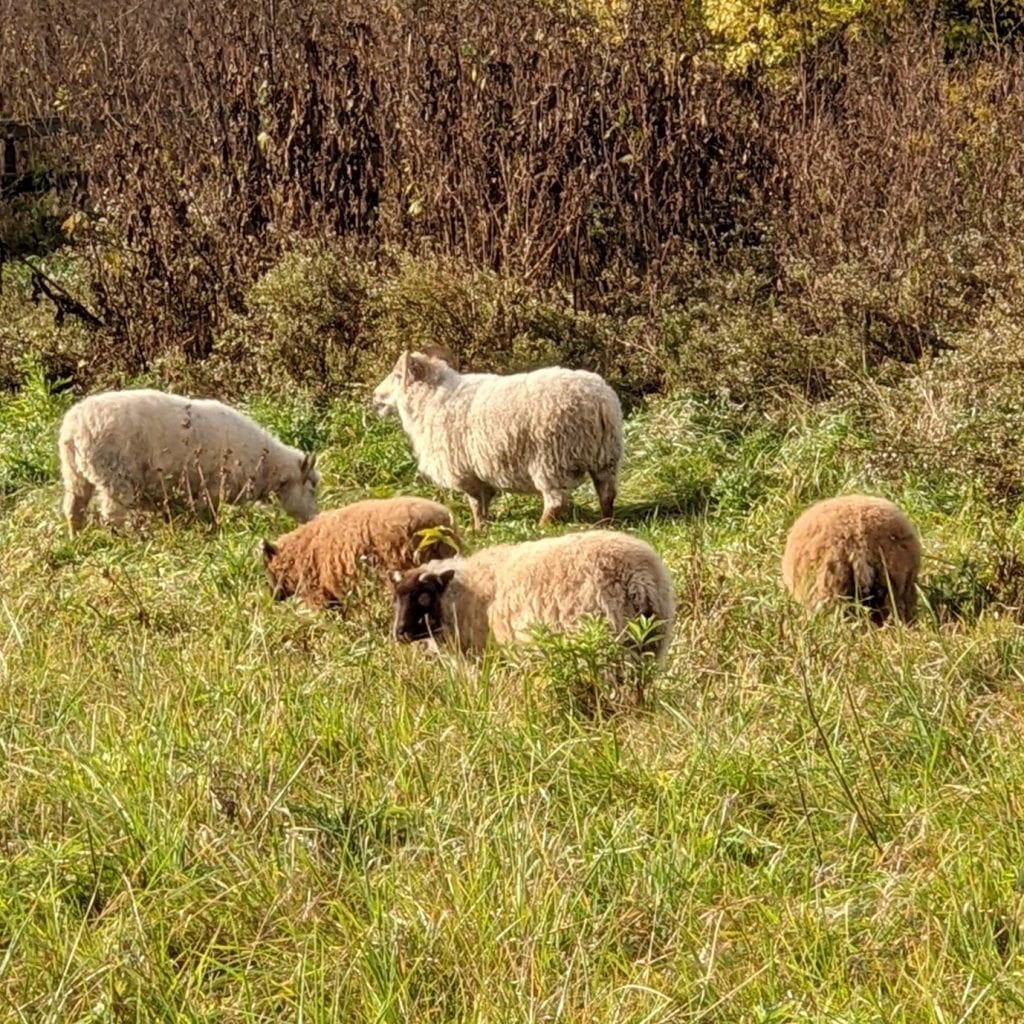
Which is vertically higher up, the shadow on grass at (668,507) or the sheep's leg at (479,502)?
the shadow on grass at (668,507)

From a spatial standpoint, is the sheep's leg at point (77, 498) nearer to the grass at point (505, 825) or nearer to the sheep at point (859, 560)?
the grass at point (505, 825)

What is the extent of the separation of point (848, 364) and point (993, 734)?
6.68m

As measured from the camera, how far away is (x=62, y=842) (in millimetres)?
4633

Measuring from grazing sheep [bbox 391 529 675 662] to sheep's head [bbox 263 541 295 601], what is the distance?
112cm

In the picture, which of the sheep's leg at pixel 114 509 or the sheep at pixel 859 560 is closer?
the sheep at pixel 859 560

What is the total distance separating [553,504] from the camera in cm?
1012

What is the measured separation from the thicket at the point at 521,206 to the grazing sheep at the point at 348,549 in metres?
4.02

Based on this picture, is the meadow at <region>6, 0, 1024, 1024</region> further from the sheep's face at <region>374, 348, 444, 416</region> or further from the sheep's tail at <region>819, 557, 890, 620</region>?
the sheep's face at <region>374, 348, 444, 416</region>

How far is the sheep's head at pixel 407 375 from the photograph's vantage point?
1079 cm

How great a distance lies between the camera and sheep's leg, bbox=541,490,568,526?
33.1ft

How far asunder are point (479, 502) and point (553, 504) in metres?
0.66

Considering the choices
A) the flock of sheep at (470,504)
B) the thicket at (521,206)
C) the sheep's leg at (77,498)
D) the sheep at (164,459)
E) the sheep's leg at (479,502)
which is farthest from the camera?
the thicket at (521,206)

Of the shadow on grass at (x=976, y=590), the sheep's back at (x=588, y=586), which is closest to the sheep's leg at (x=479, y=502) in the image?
the shadow on grass at (x=976, y=590)

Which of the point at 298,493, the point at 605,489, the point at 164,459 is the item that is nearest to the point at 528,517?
the point at 605,489
